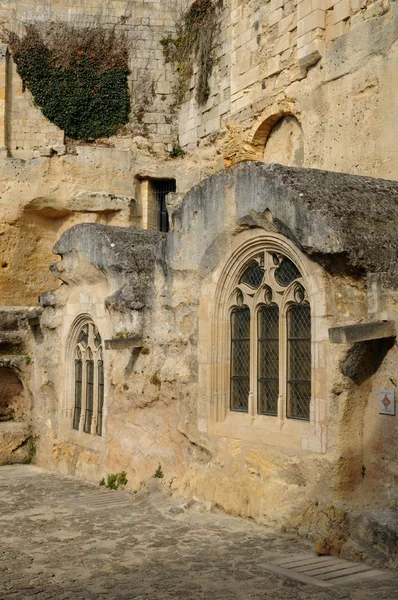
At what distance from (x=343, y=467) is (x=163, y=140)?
1256cm

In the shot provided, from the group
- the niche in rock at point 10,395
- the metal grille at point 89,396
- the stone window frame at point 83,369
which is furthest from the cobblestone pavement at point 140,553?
the niche in rock at point 10,395

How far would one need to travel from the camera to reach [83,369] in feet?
33.8

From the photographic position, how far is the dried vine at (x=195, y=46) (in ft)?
52.1

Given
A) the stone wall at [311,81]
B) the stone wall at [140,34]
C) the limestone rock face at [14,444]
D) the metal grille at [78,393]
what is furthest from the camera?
the stone wall at [140,34]

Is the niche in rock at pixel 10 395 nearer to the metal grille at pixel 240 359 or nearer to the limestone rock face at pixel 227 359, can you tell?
the limestone rock face at pixel 227 359

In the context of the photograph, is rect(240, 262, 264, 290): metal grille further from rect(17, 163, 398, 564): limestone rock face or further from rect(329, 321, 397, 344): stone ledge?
rect(329, 321, 397, 344): stone ledge

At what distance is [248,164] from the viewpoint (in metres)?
6.91

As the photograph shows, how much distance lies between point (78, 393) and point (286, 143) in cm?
606

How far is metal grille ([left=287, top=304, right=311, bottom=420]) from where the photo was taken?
21.6 feet

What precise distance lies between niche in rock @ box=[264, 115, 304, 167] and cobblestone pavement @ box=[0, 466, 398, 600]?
23.4ft

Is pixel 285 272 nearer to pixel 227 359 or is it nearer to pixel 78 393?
pixel 227 359

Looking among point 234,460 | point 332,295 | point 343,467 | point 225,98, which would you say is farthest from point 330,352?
point 225,98

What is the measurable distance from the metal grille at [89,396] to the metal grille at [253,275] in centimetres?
355

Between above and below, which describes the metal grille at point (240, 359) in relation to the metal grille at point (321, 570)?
above
